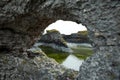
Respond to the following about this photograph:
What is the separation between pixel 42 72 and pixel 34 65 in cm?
75

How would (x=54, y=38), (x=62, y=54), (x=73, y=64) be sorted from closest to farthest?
(x=73, y=64)
(x=62, y=54)
(x=54, y=38)

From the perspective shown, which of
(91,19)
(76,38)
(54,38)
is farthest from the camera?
(76,38)

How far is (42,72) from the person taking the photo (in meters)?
15.0

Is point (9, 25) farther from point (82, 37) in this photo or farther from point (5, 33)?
point (82, 37)

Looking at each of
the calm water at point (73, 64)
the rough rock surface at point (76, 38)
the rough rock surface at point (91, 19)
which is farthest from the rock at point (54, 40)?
the rough rock surface at point (91, 19)

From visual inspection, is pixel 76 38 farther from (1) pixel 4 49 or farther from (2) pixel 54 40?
(1) pixel 4 49

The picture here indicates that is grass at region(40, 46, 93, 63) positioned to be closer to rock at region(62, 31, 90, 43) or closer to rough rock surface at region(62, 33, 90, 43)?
rough rock surface at region(62, 33, 90, 43)

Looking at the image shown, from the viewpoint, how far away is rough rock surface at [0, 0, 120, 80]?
9.91 metres

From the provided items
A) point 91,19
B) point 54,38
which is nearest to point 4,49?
point 91,19

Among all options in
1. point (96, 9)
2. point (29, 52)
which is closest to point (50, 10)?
point (96, 9)

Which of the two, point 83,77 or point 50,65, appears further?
point 50,65

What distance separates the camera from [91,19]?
10430 mm

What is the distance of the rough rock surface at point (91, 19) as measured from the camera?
9906 mm

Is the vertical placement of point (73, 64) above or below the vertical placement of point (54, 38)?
above
